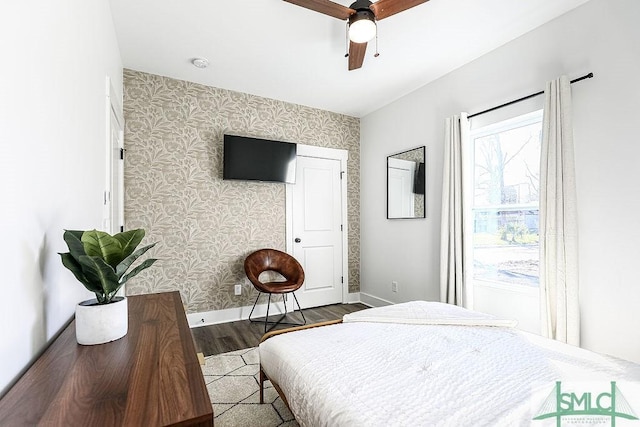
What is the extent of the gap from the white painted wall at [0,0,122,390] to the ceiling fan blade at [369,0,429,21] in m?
1.60

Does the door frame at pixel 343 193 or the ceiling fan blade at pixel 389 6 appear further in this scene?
the door frame at pixel 343 193

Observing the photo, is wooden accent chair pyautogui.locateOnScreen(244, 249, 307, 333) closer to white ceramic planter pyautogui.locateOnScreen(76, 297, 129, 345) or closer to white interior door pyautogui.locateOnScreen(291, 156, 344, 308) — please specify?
white interior door pyautogui.locateOnScreen(291, 156, 344, 308)

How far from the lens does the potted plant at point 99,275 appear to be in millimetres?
931

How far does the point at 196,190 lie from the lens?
3.46 metres

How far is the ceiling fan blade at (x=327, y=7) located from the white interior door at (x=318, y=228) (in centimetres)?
220

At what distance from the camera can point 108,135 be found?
2.15 meters

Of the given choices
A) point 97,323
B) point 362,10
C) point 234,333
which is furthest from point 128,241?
point 234,333

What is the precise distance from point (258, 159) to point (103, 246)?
2.81m

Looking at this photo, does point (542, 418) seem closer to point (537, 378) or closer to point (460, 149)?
point (537, 378)

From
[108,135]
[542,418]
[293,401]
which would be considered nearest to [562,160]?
[542,418]

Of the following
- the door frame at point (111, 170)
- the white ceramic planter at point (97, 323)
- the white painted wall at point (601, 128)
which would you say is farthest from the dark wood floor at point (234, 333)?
the white painted wall at point (601, 128)

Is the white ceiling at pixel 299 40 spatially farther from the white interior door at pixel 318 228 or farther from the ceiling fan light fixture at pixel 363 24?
the white interior door at pixel 318 228

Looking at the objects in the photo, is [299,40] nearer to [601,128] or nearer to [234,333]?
[601,128]

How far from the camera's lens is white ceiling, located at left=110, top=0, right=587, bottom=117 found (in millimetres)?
2240
